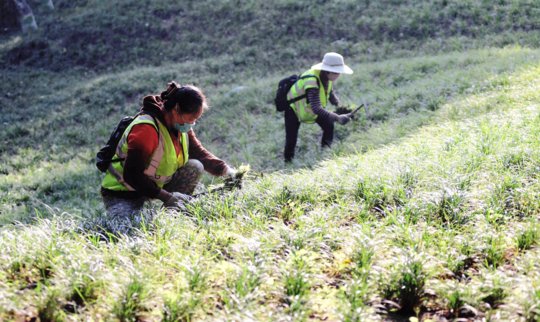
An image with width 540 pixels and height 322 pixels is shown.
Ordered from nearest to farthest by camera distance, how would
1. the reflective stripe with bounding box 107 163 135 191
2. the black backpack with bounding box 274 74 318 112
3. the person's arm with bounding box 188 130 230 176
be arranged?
the reflective stripe with bounding box 107 163 135 191, the person's arm with bounding box 188 130 230 176, the black backpack with bounding box 274 74 318 112

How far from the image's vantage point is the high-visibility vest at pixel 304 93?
7.79 m

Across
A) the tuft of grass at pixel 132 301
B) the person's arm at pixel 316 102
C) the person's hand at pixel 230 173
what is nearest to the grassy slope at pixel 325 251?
the tuft of grass at pixel 132 301

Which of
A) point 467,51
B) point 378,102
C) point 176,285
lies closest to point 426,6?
point 467,51

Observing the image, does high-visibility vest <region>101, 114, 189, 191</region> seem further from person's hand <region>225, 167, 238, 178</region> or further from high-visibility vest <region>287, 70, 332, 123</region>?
high-visibility vest <region>287, 70, 332, 123</region>

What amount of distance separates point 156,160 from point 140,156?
0.27 m

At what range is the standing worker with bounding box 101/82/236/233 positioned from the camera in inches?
181

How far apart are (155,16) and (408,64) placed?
12656 millimetres

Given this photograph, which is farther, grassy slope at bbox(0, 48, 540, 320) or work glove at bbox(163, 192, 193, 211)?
work glove at bbox(163, 192, 193, 211)

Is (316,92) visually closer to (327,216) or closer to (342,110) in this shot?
(342,110)

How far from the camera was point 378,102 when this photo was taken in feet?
37.1

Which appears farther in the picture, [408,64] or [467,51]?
[467,51]

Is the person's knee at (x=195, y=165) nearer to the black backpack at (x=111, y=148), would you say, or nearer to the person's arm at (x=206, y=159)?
the person's arm at (x=206, y=159)

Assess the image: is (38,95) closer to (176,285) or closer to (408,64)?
(408,64)

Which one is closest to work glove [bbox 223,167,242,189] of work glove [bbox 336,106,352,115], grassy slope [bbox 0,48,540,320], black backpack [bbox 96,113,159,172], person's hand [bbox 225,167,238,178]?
person's hand [bbox 225,167,238,178]
